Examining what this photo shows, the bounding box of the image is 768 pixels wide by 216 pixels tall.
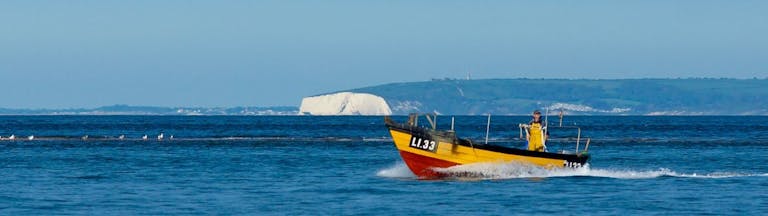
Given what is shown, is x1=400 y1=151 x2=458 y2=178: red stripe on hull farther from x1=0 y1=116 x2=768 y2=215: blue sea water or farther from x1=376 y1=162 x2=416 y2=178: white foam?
x1=376 y1=162 x2=416 y2=178: white foam

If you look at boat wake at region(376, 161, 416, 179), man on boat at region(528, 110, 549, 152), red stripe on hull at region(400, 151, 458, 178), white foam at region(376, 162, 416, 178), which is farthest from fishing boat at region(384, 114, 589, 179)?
white foam at region(376, 162, 416, 178)

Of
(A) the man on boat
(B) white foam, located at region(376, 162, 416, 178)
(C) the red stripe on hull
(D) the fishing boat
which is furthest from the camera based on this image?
(B) white foam, located at region(376, 162, 416, 178)

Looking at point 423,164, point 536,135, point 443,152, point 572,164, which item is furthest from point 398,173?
point 572,164

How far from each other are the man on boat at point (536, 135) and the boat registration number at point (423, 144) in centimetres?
287

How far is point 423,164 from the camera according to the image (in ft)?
160

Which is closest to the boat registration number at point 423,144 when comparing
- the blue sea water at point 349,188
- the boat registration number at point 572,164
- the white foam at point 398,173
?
the blue sea water at point 349,188

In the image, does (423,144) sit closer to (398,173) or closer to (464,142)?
(464,142)

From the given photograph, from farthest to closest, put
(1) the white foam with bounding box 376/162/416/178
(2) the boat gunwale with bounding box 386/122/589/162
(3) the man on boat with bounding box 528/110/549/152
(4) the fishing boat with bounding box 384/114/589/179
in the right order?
(1) the white foam with bounding box 376/162/416/178, (4) the fishing boat with bounding box 384/114/589/179, (2) the boat gunwale with bounding box 386/122/589/162, (3) the man on boat with bounding box 528/110/549/152

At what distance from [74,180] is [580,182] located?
1560cm

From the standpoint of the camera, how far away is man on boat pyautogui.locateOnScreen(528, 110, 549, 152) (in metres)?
47.3

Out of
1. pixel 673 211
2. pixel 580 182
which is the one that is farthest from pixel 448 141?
pixel 673 211

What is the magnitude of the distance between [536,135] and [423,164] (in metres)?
3.54

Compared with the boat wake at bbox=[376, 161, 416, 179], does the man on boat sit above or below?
above

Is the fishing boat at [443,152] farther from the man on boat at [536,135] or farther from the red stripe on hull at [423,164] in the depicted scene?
the man on boat at [536,135]
